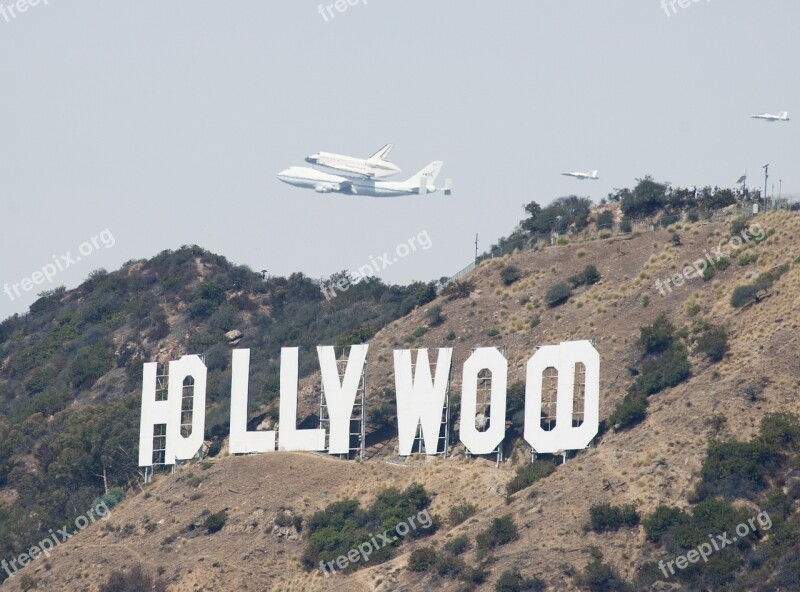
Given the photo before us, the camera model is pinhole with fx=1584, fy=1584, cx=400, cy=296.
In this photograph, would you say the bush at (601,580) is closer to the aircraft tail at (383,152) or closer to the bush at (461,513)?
the bush at (461,513)

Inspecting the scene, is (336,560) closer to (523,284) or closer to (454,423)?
(454,423)

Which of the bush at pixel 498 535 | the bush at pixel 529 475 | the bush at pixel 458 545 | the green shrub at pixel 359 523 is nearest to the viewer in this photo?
the bush at pixel 498 535

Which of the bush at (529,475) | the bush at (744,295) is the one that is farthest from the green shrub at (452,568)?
the bush at (744,295)

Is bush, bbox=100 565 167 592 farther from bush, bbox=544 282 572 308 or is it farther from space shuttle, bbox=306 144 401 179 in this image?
space shuttle, bbox=306 144 401 179

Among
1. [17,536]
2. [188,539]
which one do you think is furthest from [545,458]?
[17,536]

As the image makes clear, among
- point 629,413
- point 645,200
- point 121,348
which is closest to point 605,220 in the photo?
point 645,200

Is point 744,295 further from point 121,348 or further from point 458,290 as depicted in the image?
point 121,348

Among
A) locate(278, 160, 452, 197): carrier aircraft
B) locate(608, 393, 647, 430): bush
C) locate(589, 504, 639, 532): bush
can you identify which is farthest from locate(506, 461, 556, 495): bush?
locate(278, 160, 452, 197): carrier aircraft
